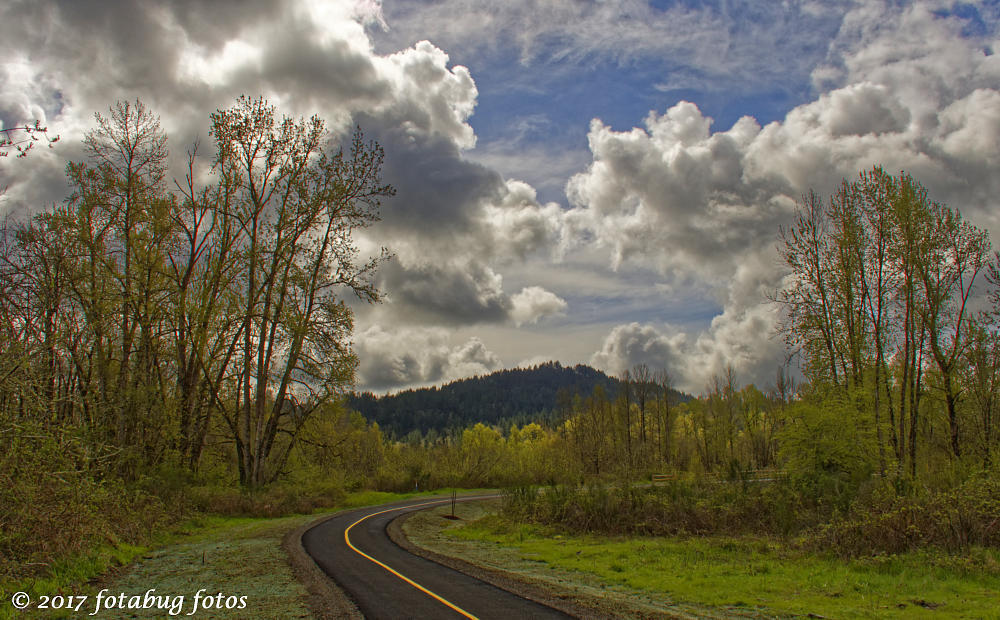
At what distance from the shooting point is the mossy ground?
1142 centimetres

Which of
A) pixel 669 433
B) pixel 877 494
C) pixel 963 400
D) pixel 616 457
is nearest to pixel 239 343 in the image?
pixel 877 494

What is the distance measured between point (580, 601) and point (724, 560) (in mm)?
7819

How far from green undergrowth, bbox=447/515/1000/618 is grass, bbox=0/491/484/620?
26.6 ft

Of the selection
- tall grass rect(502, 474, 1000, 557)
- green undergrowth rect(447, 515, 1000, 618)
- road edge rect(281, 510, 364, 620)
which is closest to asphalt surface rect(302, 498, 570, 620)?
road edge rect(281, 510, 364, 620)

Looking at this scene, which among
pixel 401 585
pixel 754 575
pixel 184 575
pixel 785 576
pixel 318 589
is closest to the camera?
pixel 318 589

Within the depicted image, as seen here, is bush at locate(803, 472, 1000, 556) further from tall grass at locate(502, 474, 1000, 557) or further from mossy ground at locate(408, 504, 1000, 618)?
mossy ground at locate(408, 504, 1000, 618)

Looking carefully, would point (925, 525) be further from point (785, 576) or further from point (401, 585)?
point (401, 585)

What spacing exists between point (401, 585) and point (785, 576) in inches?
395

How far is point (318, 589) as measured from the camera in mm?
12797

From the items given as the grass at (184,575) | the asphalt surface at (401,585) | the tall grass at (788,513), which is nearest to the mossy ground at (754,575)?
the tall grass at (788,513)

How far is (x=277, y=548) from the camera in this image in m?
18.5

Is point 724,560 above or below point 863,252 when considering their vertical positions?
below

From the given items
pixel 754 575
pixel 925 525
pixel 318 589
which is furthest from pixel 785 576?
pixel 318 589

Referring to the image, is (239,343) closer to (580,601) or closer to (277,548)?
(277,548)
